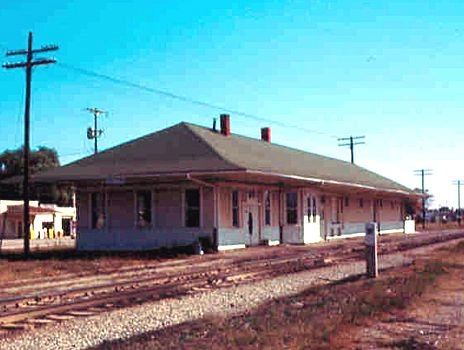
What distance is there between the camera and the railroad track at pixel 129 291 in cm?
1174

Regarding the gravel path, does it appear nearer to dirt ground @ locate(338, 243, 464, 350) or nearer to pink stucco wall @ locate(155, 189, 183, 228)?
dirt ground @ locate(338, 243, 464, 350)

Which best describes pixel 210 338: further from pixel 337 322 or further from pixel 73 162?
pixel 73 162

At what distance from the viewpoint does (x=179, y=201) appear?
2948 cm

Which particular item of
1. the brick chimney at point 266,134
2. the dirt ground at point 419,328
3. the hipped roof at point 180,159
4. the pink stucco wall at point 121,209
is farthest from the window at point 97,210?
the dirt ground at point 419,328

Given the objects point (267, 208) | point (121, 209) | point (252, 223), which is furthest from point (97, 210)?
point (267, 208)

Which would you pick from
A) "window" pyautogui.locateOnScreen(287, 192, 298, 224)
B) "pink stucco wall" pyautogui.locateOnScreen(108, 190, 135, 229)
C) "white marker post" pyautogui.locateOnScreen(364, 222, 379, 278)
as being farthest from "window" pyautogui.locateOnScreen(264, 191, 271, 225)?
"white marker post" pyautogui.locateOnScreen(364, 222, 379, 278)

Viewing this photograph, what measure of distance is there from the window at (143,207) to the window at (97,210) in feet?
6.07

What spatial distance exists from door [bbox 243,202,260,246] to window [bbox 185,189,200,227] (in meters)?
2.92

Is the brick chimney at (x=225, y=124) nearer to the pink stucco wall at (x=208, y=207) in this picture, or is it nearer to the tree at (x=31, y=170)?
the pink stucco wall at (x=208, y=207)

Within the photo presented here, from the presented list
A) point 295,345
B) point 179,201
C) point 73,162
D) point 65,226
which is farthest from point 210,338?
point 65,226

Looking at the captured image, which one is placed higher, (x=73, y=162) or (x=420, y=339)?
(x=73, y=162)

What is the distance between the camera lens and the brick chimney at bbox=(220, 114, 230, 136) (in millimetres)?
36969

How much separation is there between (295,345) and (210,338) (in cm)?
114

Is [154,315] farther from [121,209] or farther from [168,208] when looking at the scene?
[121,209]
